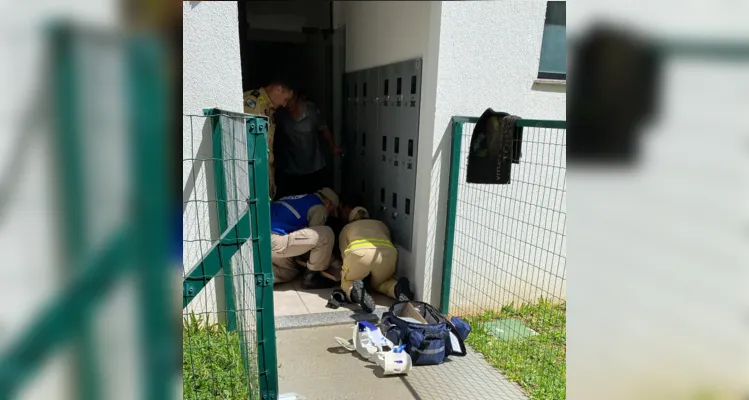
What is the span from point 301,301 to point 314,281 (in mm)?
288

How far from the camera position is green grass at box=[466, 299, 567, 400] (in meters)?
2.90

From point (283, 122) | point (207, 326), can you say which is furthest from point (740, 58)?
point (283, 122)

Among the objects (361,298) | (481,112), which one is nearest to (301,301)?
(361,298)

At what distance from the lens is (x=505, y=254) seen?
3.66 metres

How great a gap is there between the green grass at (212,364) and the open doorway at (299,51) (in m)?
3.04

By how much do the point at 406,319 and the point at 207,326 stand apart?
1.33 m

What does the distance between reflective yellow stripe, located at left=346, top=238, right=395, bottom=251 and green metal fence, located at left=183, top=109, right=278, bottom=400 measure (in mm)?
1106

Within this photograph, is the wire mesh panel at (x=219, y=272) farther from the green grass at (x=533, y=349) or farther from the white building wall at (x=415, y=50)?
the green grass at (x=533, y=349)

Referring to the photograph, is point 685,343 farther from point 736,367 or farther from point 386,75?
point 386,75

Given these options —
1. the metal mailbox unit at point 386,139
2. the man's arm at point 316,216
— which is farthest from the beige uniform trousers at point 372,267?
the man's arm at point 316,216

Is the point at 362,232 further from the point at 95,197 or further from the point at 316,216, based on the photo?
the point at 95,197

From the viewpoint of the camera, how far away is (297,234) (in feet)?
13.4

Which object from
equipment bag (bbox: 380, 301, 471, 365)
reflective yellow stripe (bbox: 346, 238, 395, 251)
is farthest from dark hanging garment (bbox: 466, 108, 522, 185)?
reflective yellow stripe (bbox: 346, 238, 395, 251)

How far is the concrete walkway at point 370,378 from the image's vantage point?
9.08ft
